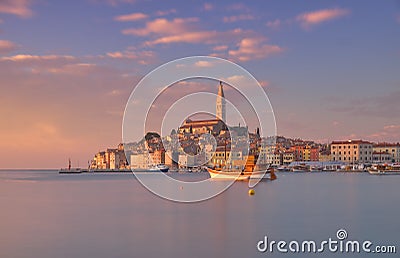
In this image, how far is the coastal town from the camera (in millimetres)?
101500

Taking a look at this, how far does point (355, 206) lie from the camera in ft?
87.0

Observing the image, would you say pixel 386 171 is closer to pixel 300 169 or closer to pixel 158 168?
pixel 300 169

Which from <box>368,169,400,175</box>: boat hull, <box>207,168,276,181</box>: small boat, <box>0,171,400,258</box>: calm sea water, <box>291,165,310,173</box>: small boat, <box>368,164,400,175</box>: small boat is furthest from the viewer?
<box>291,165,310,173</box>: small boat

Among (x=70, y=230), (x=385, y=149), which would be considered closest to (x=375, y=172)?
(x=385, y=149)

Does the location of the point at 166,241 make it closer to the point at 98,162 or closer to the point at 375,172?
the point at 375,172

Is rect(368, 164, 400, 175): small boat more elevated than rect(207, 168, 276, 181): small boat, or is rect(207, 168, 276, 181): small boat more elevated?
rect(207, 168, 276, 181): small boat

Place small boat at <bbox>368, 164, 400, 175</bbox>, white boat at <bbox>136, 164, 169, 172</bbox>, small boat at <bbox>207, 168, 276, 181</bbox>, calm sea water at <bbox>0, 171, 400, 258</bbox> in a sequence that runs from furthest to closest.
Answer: white boat at <bbox>136, 164, 169, 172</bbox>, small boat at <bbox>368, 164, 400, 175</bbox>, small boat at <bbox>207, 168, 276, 181</bbox>, calm sea water at <bbox>0, 171, 400, 258</bbox>

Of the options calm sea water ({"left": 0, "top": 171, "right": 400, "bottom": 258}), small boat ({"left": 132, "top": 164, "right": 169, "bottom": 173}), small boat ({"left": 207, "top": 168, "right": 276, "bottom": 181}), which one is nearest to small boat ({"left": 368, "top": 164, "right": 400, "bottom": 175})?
small boat ({"left": 207, "top": 168, "right": 276, "bottom": 181})

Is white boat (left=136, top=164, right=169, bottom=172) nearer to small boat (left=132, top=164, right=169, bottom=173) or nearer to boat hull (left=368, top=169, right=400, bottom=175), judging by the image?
small boat (left=132, top=164, right=169, bottom=173)

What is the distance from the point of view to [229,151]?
9850 centimetres

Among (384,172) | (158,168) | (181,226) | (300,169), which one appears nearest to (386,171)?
(384,172)

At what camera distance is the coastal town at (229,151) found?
102m

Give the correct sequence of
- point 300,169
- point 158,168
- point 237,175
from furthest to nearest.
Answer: point 158,168, point 300,169, point 237,175

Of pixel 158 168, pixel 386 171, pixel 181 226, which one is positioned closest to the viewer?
pixel 181 226
